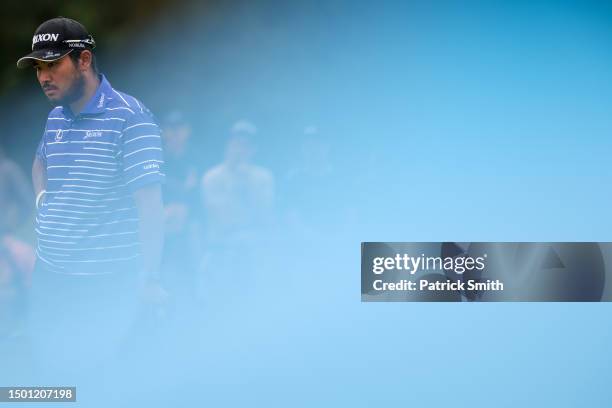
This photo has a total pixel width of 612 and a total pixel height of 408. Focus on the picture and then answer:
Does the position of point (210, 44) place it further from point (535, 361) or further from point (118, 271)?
point (535, 361)

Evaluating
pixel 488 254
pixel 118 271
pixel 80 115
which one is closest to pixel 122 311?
pixel 118 271

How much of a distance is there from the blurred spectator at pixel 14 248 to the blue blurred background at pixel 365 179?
0.45m

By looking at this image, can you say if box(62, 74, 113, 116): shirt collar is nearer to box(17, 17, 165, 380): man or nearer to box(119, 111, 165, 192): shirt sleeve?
box(17, 17, 165, 380): man

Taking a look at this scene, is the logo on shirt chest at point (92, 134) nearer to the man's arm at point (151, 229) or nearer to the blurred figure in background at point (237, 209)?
the man's arm at point (151, 229)

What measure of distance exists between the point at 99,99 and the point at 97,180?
352mm

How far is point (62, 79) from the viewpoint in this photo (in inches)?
196

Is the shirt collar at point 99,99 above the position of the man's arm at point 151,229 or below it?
above

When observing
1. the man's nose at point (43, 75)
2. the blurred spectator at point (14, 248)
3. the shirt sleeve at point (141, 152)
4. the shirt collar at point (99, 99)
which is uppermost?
the man's nose at point (43, 75)

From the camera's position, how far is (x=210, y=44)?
498cm

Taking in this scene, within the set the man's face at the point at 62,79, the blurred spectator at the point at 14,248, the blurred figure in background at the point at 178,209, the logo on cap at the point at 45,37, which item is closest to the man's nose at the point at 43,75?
the man's face at the point at 62,79

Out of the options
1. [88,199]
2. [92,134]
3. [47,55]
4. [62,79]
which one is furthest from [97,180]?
[47,55]

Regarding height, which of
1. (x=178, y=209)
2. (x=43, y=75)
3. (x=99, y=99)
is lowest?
(x=178, y=209)

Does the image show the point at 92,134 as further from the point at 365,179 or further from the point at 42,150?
the point at 365,179

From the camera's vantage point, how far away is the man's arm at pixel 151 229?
4965 millimetres
